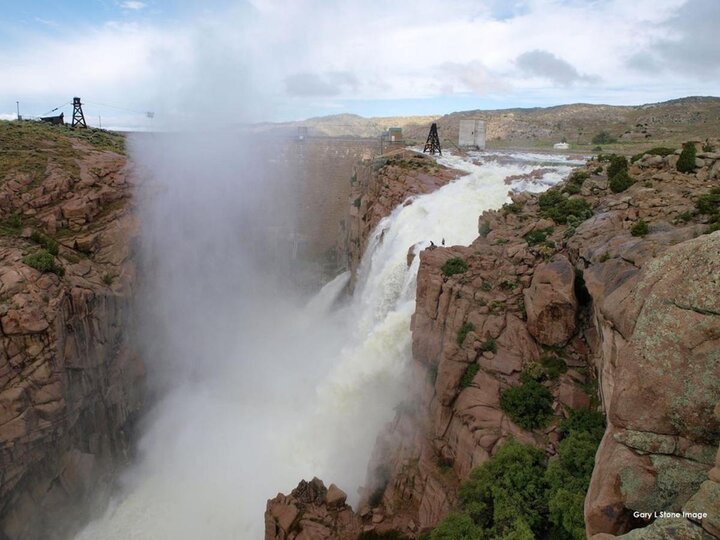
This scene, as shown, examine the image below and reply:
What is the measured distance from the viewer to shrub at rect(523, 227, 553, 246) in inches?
767

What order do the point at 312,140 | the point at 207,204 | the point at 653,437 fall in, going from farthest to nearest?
the point at 312,140, the point at 207,204, the point at 653,437

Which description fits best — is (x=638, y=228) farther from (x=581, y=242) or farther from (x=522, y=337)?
(x=522, y=337)

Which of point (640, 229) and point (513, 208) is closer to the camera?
point (640, 229)

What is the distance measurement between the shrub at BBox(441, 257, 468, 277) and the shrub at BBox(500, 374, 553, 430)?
5.37 m

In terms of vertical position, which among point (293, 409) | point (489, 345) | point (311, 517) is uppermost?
point (489, 345)

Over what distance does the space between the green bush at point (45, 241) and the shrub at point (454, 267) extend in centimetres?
2087

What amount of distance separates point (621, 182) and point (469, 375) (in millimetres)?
10502

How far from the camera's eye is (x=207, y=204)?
1592 inches

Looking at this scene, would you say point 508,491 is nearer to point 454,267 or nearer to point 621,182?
point 454,267

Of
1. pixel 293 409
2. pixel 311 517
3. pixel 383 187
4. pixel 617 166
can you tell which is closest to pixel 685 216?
pixel 617 166

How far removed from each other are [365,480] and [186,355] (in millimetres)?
18072

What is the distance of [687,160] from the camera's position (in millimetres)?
19219

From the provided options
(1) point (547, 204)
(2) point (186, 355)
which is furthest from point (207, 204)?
(1) point (547, 204)

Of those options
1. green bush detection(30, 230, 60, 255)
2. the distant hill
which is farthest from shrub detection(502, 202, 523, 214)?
the distant hill
